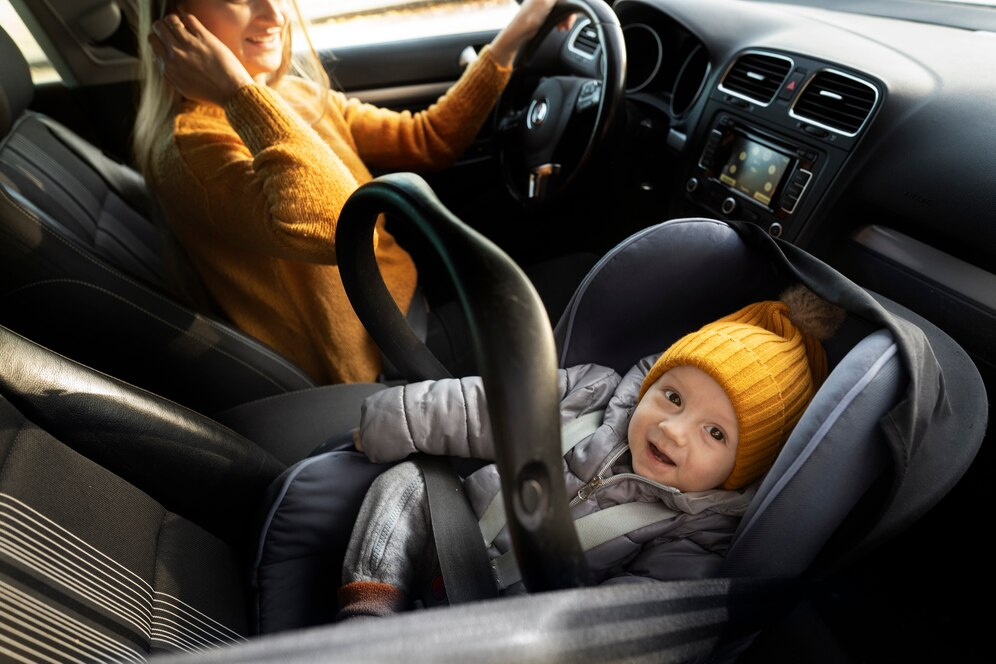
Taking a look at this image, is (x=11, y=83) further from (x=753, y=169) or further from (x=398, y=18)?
(x=753, y=169)

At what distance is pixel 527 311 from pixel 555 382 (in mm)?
51

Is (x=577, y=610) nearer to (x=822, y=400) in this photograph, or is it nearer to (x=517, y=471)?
(x=517, y=471)

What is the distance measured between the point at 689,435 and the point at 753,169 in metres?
0.70

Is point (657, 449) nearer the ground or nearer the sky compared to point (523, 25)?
nearer the ground

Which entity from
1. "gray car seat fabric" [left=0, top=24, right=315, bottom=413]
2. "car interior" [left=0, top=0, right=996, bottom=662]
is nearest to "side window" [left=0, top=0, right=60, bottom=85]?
"car interior" [left=0, top=0, right=996, bottom=662]

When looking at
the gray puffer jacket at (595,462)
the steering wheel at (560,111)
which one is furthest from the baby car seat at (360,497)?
the steering wheel at (560,111)

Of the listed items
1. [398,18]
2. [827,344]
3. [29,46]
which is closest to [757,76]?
[827,344]

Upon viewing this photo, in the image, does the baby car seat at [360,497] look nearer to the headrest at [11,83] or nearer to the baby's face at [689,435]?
the baby's face at [689,435]

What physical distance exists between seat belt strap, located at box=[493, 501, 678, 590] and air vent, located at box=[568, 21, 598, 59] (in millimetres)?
1201

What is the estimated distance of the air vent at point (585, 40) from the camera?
1.63m

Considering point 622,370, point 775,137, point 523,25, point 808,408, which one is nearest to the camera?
point 808,408

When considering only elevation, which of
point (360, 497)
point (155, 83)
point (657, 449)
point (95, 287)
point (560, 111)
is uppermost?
point (155, 83)

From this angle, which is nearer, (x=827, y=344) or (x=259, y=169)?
(x=827, y=344)

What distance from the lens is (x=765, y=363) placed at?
32.4 inches
